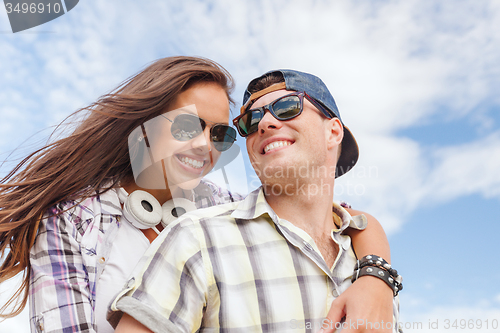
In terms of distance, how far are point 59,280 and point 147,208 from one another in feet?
2.91

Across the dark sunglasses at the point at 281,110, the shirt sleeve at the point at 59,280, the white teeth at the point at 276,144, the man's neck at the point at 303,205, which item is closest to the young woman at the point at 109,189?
the shirt sleeve at the point at 59,280

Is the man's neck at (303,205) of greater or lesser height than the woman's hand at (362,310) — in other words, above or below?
above

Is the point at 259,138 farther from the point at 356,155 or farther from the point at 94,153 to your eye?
the point at 94,153

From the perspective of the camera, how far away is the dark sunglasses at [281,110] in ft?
9.45

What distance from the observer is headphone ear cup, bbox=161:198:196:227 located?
3.43 metres

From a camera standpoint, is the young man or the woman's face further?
the woman's face

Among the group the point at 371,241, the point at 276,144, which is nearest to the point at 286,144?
the point at 276,144

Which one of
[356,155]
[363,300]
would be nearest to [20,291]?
[363,300]

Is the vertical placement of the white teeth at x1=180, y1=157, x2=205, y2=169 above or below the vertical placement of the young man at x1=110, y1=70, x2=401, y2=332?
above

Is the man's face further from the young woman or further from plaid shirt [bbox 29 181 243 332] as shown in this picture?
plaid shirt [bbox 29 181 243 332]

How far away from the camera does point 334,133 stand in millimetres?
3113

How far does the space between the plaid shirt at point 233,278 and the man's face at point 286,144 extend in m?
0.34

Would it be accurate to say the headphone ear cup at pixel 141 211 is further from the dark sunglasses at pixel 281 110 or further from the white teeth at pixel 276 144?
the white teeth at pixel 276 144

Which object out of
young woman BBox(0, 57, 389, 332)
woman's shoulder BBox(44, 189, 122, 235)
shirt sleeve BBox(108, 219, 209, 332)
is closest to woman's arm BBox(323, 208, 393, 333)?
young woman BBox(0, 57, 389, 332)
